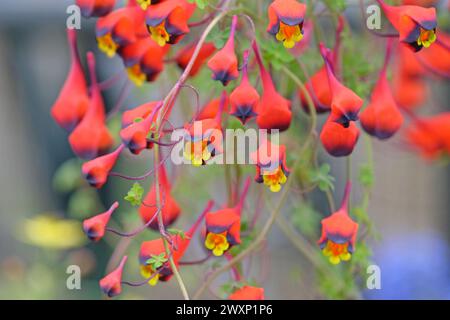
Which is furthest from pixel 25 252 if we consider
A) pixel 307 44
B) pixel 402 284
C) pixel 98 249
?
pixel 307 44

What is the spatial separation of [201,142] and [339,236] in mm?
146

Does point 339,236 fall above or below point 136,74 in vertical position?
below

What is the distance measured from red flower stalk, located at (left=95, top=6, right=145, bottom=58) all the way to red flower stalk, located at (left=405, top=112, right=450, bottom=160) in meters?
0.43

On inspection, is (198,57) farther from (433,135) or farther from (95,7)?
(433,135)

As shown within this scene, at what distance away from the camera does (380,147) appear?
1.22 metres

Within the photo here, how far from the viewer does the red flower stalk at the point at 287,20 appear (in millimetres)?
659

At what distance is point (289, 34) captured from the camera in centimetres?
67

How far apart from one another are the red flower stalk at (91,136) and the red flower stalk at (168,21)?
0.41ft

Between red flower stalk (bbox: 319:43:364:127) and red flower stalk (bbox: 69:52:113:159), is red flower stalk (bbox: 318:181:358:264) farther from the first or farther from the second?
red flower stalk (bbox: 69:52:113:159)

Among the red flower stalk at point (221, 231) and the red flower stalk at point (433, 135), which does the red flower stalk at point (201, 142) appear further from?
the red flower stalk at point (433, 135)

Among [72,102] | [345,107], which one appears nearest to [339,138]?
[345,107]

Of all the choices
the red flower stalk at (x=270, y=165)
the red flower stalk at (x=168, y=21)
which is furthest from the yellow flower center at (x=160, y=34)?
the red flower stalk at (x=270, y=165)

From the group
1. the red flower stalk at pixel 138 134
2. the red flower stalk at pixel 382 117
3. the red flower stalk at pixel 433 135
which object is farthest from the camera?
the red flower stalk at pixel 433 135
